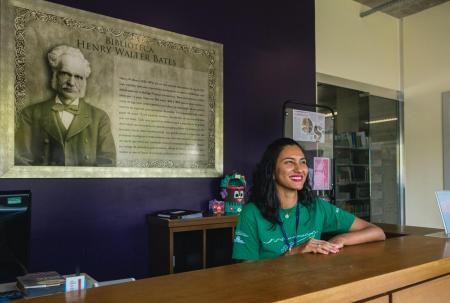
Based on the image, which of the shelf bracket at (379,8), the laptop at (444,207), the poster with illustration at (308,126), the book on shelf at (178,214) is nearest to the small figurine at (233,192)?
the book on shelf at (178,214)

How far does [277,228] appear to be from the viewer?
1.64 meters

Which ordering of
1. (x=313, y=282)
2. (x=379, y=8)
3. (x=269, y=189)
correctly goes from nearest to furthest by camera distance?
(x=313, y=282), (x=269, y=189), (x=379, y=8)

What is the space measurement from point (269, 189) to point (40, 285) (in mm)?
951

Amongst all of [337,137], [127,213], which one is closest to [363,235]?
[127,213]

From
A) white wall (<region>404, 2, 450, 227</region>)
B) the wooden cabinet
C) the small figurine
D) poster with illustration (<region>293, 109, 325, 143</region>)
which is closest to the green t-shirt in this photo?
the wooden cabinet

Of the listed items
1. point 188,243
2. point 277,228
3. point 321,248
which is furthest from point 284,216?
point 188,243

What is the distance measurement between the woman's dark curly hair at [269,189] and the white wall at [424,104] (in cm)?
374

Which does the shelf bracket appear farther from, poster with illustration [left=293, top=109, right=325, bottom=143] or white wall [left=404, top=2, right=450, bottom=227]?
poster with illustration [left=293, top=109, right=325, bottom=143]

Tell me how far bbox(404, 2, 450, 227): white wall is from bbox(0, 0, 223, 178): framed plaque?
9.71 ft

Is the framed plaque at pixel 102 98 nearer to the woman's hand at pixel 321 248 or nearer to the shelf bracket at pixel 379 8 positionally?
the woman's hand at pixel 321 248

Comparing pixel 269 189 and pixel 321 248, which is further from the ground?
pixel 269 189

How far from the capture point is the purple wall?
8.61ft

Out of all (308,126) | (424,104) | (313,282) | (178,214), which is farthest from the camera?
(424,104)

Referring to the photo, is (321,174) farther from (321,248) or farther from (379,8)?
(321,248)
